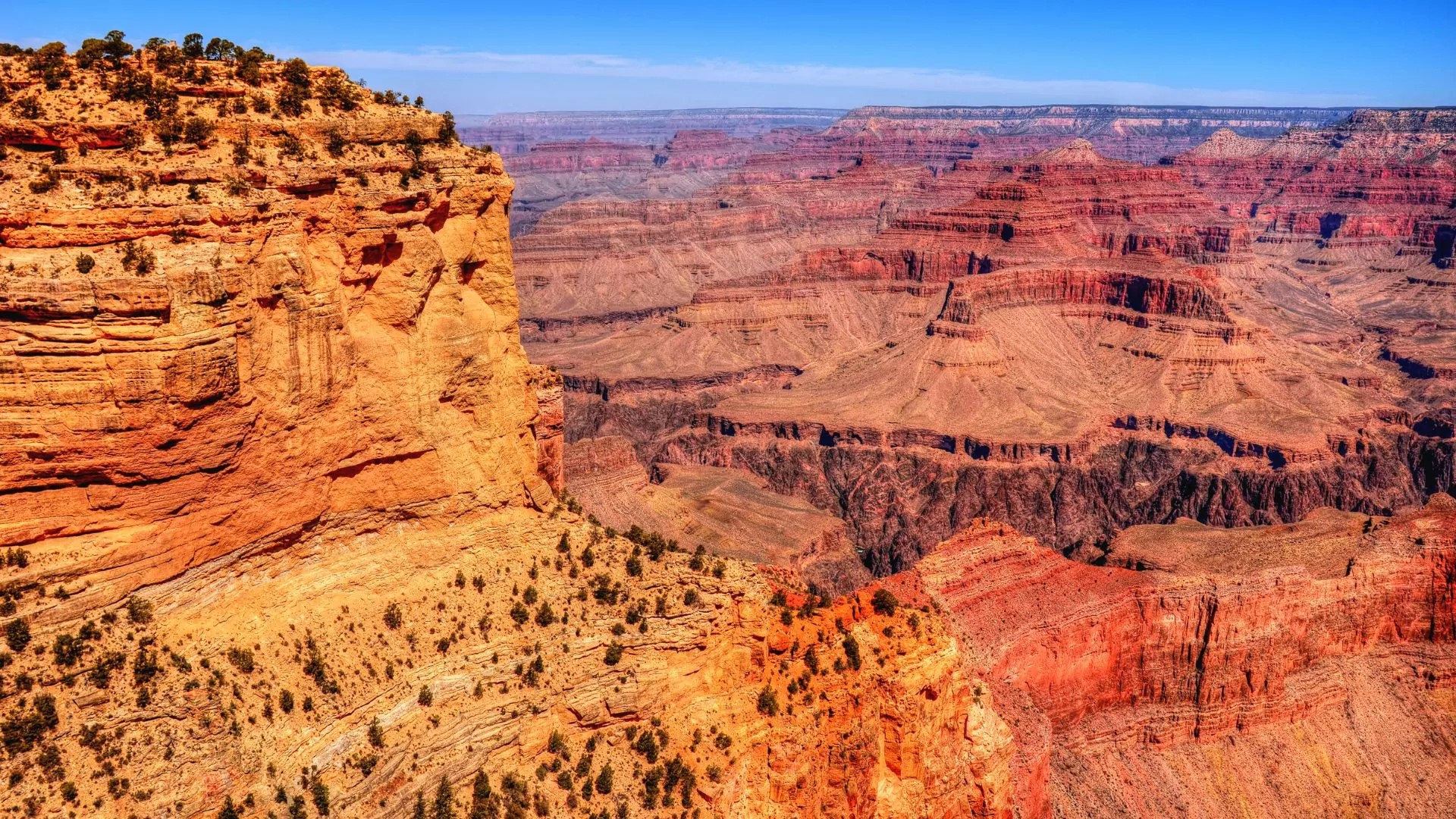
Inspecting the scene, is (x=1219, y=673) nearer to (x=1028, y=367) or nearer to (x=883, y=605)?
(x=883, y=605)

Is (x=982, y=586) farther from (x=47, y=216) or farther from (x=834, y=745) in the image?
(x=47, y=216)

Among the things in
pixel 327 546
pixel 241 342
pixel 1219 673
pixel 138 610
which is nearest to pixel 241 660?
pixel 138 610

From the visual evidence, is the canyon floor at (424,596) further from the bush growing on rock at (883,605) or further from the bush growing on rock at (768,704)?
the bush growing on rock at (768,704)

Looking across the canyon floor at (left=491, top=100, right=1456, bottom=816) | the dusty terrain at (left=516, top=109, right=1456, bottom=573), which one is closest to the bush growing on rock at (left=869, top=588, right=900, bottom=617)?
the canyon floor at (left=491, top=100, right=1456, bottom=816)

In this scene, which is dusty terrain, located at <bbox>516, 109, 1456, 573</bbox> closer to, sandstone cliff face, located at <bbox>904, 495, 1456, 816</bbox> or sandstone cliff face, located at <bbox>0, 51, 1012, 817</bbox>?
sandstone cliff face, located at <bbox>904, 495, 1456, 816</bbox>

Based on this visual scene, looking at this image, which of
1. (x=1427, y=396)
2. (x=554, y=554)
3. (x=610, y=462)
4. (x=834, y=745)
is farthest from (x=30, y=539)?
(x=1427, y=396)

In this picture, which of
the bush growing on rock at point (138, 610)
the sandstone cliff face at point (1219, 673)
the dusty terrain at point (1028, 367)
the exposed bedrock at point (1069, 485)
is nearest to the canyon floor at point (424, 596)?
the bush growing on rock at point (138, 610)
